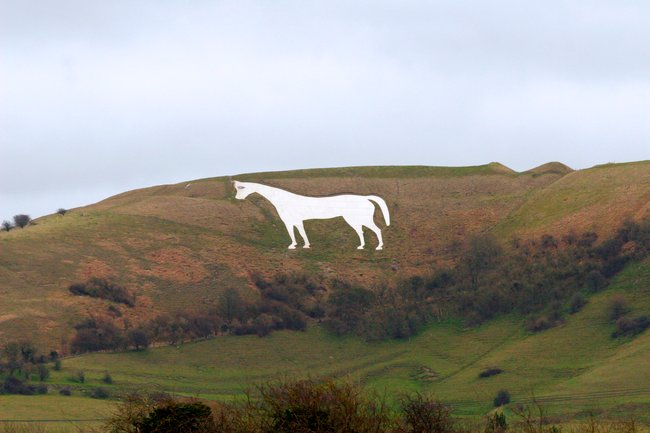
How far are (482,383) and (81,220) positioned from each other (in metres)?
37.9

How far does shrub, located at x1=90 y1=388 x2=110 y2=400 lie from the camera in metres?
59.6

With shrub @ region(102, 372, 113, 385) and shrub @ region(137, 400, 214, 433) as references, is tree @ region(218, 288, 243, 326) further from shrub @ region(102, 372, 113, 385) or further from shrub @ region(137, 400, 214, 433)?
shrub @ region(137, 400, 214, 433)

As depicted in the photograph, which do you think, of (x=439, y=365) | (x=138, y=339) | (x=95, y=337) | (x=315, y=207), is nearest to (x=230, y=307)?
(x=138, y=339)

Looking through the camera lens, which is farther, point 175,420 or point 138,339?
point 138,339

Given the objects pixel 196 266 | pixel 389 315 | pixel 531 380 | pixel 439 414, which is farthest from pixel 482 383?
pixel 439 414

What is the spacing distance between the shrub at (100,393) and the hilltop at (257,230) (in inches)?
383

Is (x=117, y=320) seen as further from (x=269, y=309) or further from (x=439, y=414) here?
(x=439, y=414)

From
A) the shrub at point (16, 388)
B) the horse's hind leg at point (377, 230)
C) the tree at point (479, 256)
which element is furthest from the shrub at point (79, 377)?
the horse's hind leg at point (377, 230)

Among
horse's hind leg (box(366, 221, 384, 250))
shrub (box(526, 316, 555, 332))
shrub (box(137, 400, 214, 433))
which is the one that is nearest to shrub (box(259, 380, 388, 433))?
shrub (box(137, 400, 214, 433))

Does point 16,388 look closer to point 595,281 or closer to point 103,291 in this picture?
point 103,291

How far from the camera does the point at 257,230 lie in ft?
299

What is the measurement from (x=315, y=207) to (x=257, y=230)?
6.28 meters

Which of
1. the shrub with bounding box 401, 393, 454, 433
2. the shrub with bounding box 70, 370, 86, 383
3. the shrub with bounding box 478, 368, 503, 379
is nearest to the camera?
the shrub with bounding box 401, 393, 454, 433

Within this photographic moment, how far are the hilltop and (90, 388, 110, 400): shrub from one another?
9723 mm
